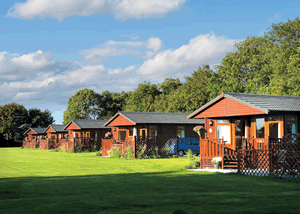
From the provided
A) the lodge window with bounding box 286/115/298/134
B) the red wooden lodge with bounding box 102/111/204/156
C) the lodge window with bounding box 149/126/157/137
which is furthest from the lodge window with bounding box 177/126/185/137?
the lodge window with bounding box 286/115/298/134

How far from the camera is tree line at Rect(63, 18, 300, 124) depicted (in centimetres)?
4634

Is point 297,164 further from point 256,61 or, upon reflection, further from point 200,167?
point 256,61

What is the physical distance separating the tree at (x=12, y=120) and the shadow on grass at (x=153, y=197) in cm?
6676

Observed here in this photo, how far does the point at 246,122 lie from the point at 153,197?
1278 centimetres

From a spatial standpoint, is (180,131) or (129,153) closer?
(129,153)

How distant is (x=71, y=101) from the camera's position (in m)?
85.2

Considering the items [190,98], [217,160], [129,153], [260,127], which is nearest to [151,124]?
[129,153]

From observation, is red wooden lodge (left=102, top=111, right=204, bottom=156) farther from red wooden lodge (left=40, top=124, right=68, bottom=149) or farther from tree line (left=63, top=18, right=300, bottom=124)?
red wooden lodge (left=40, top=124, right=68, bottom=149)

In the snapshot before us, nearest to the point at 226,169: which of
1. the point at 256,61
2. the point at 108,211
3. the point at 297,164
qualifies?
the point at 297,164

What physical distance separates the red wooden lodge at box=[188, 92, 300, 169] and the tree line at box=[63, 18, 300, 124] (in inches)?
972

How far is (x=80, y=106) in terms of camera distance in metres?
83.8

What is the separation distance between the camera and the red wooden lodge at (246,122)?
60.1 ft

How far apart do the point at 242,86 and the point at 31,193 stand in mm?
51069

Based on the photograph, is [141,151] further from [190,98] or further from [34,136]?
[34,136]
